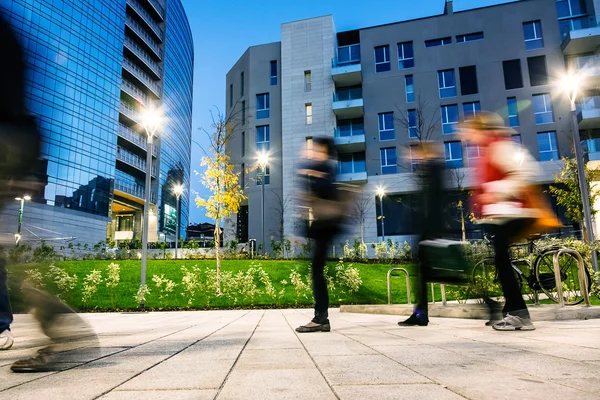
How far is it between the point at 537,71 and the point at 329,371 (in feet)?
115

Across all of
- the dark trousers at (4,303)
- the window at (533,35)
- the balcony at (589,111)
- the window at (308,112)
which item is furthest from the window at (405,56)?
the dark trousers at (4,303)

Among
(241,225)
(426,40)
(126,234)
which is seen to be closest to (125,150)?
(126,234)

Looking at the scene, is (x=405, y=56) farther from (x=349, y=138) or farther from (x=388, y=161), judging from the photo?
(x=388, y=161)

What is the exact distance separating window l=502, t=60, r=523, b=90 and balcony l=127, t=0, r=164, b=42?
44.3 m

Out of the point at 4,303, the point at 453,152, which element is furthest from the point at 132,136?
the point at 4,303

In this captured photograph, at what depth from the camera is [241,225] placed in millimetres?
36750


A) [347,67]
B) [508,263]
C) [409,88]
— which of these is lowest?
[508,263]

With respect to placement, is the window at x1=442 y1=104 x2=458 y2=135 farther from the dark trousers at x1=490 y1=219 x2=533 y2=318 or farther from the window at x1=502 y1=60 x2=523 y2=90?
the dark trousers at x1=490 y1=219 x2=533 y2=318

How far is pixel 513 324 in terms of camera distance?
3762 millimetres

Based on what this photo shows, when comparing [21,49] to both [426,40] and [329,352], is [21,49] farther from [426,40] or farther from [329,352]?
[426,40]

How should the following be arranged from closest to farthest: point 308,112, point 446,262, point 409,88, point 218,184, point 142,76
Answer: point 446,262
point 218,184
point 409,88
point 308,112
point 142,76

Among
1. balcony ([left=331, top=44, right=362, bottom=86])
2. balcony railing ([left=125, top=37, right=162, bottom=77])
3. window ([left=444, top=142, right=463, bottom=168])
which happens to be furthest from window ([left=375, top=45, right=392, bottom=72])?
balcony railing ([left=125, top=37, right=162, bottom=77])

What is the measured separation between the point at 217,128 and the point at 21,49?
13074mm

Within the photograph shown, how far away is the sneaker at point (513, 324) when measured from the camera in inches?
147
